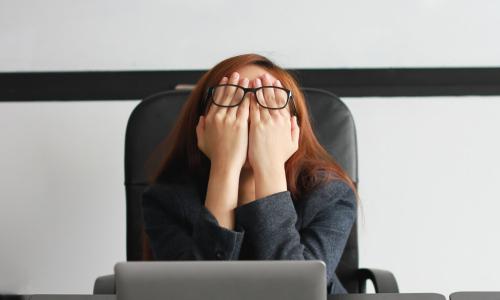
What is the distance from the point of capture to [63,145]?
7.54 ft

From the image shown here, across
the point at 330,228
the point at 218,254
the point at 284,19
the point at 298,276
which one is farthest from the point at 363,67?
the point at 298,276

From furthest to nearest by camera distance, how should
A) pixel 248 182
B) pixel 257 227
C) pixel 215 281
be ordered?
pixel 248 182, pixel 257 227, pixel 215 281

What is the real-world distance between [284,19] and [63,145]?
717mm

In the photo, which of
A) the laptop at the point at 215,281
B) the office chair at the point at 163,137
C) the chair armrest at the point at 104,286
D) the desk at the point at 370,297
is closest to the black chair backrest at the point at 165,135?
the office chair at the point at 163,137

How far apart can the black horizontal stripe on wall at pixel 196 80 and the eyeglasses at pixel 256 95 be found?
78 centimetres

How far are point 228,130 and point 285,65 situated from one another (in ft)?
2.65

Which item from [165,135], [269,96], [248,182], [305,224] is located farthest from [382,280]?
[165,135]

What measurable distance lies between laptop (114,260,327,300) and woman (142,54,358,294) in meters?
0.43

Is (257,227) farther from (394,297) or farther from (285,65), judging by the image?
(285,65)

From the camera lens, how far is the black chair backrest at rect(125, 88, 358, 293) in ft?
5.51

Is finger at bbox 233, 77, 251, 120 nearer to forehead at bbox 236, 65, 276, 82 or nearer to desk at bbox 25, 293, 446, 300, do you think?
forehead at bbox 236, 65, 276, 82

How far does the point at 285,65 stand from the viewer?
224 cm

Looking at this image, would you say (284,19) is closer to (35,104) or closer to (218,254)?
(35,104)

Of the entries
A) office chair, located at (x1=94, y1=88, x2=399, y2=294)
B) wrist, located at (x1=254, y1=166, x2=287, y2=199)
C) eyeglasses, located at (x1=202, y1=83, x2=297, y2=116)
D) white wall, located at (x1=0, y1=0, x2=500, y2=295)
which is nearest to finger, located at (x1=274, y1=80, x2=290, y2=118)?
eyeglasses, located at (x1=202, y1=83, x2=297, y2=116)
